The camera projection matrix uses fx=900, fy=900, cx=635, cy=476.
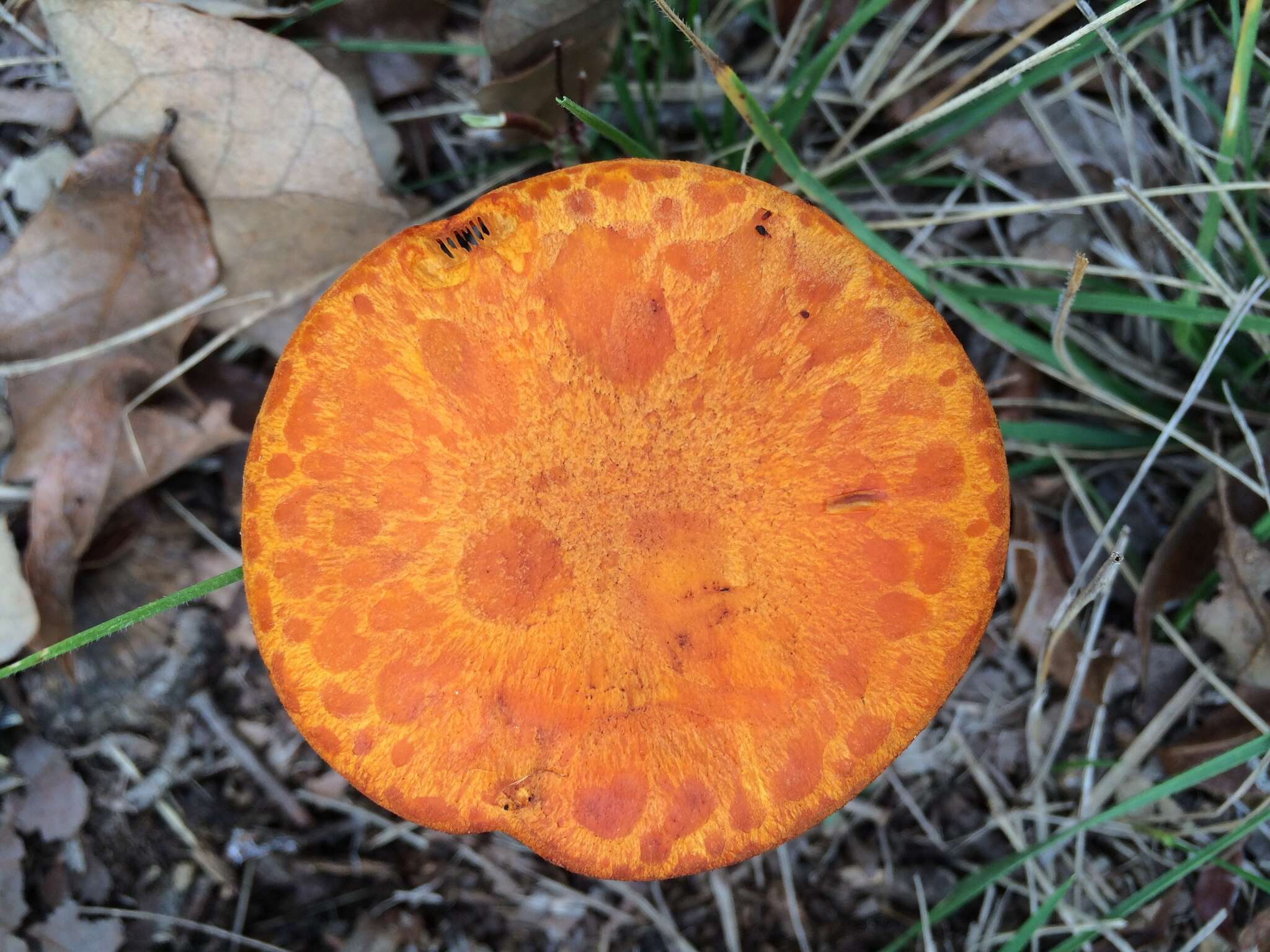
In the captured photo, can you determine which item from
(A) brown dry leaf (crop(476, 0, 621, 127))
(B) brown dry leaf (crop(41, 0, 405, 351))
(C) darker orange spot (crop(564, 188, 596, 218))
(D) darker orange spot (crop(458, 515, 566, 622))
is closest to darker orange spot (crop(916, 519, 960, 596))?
(D) darker orange spot (crop(458, 515, 566, 622))

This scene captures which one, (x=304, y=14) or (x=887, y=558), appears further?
(x=304, y=14)

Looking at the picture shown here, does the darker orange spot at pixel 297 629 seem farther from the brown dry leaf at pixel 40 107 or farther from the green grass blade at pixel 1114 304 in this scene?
the green grass blade at pixel 1114 304

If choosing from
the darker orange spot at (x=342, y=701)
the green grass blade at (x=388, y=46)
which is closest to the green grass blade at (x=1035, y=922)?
the darker orange spot at (x=342, y=701)

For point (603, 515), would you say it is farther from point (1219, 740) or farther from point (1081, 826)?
point (1219, 740)

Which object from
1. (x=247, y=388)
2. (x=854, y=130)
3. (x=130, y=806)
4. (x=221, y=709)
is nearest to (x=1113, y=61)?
(x=854, y=130)

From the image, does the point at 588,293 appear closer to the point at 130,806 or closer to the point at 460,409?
the point at 460,409

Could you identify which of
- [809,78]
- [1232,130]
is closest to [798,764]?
[809,78]
